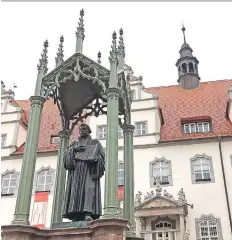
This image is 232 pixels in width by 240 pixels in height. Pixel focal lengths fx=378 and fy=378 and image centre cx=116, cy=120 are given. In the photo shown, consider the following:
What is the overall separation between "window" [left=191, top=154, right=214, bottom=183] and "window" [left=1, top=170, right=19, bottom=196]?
9668 millimetres

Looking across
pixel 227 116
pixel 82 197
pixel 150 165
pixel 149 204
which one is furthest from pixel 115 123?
pixel 227 116

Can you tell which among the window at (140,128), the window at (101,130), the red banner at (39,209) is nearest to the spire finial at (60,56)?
the red banner at (39,209)

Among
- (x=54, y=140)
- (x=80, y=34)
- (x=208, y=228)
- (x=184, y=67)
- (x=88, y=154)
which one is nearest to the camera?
(x=88, y=154)

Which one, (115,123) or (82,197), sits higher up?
(115,123)

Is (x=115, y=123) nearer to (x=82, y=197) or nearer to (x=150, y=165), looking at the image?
(x=82, y=197)

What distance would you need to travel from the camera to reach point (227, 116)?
71.2 ft

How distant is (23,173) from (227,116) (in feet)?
57.5

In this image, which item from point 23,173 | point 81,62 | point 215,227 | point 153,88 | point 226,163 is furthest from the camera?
point 153,88

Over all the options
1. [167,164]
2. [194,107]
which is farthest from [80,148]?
[194,107]

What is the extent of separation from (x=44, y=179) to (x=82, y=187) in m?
15.0

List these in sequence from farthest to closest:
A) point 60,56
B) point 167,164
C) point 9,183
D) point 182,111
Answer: point 182,111 → point 9,183 → point 167,164 → point 60,56

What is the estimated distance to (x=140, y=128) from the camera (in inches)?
830

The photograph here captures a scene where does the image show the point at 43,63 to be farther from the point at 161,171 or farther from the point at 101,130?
the point at 101,130

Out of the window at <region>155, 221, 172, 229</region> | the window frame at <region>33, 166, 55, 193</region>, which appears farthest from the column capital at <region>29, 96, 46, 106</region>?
the window frame at <region>33, 166, 55, 193</region>
